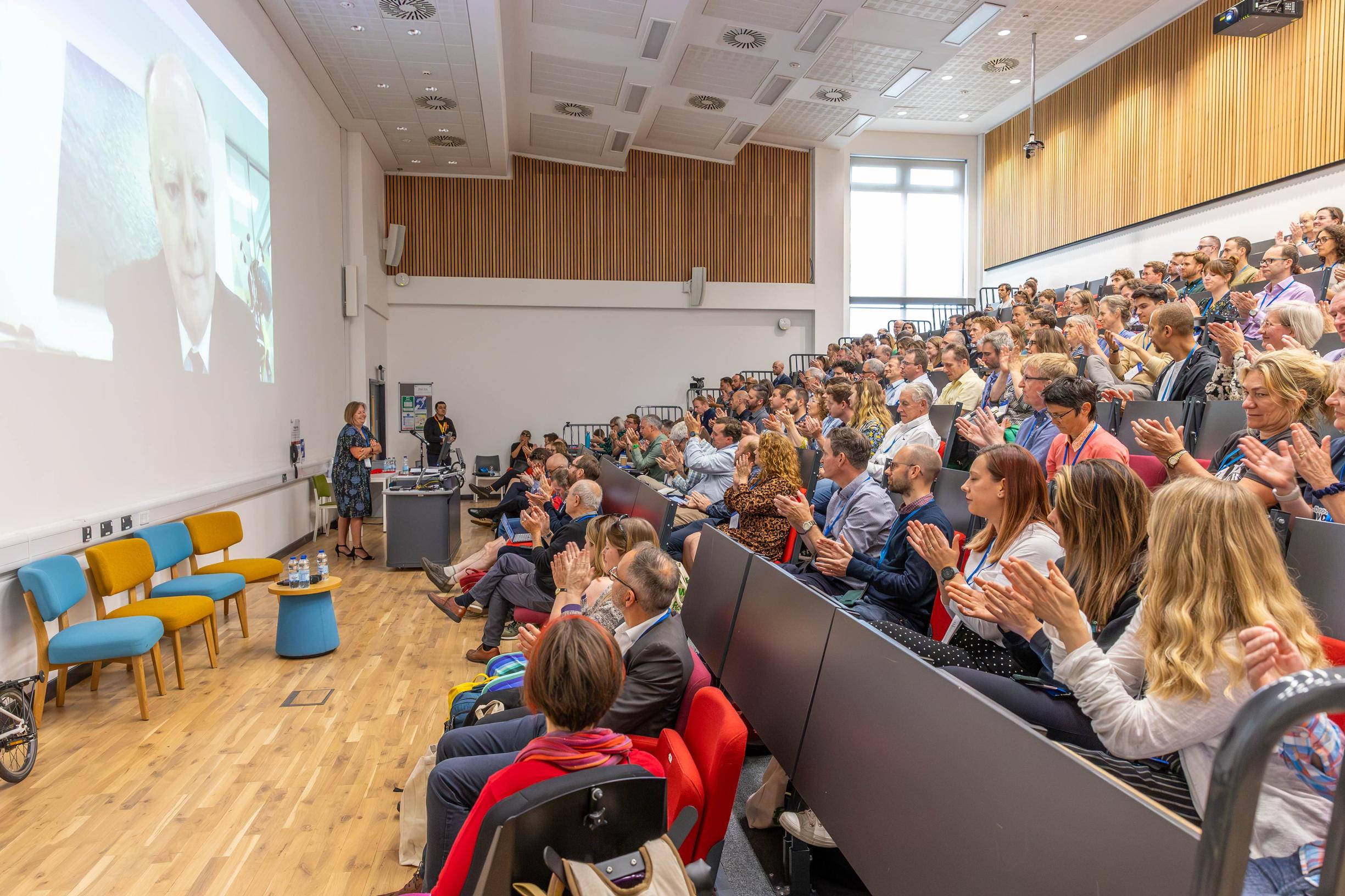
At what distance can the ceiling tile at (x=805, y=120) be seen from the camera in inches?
492

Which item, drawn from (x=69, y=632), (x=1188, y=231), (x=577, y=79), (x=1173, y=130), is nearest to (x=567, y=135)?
(x=577, y=79)

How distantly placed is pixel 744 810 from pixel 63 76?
4743mm

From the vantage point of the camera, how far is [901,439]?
4.84m

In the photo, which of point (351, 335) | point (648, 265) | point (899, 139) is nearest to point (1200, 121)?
point (899, 139)

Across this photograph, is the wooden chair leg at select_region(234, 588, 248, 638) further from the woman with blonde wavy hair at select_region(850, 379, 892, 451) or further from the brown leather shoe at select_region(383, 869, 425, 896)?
the woman with blonde wavy hair at select_region(850, 379, 892, 451)

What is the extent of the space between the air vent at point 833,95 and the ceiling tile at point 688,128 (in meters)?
1.29

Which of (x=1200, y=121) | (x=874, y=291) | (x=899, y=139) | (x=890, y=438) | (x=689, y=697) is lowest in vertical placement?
(x=689, y=697)

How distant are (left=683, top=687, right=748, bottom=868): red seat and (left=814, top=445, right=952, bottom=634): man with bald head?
1.02 metres

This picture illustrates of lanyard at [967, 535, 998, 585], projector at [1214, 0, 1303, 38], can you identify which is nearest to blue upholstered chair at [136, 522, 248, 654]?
lanyard at [967, 535, 998, 585]

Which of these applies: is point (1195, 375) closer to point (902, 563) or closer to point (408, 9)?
point (902, 563)

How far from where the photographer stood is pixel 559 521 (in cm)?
559

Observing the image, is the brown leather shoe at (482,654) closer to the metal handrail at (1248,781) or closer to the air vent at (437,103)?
the metal handrail at (1248,781)

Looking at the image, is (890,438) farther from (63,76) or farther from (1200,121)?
(1200,121)

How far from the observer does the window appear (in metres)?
15.4
